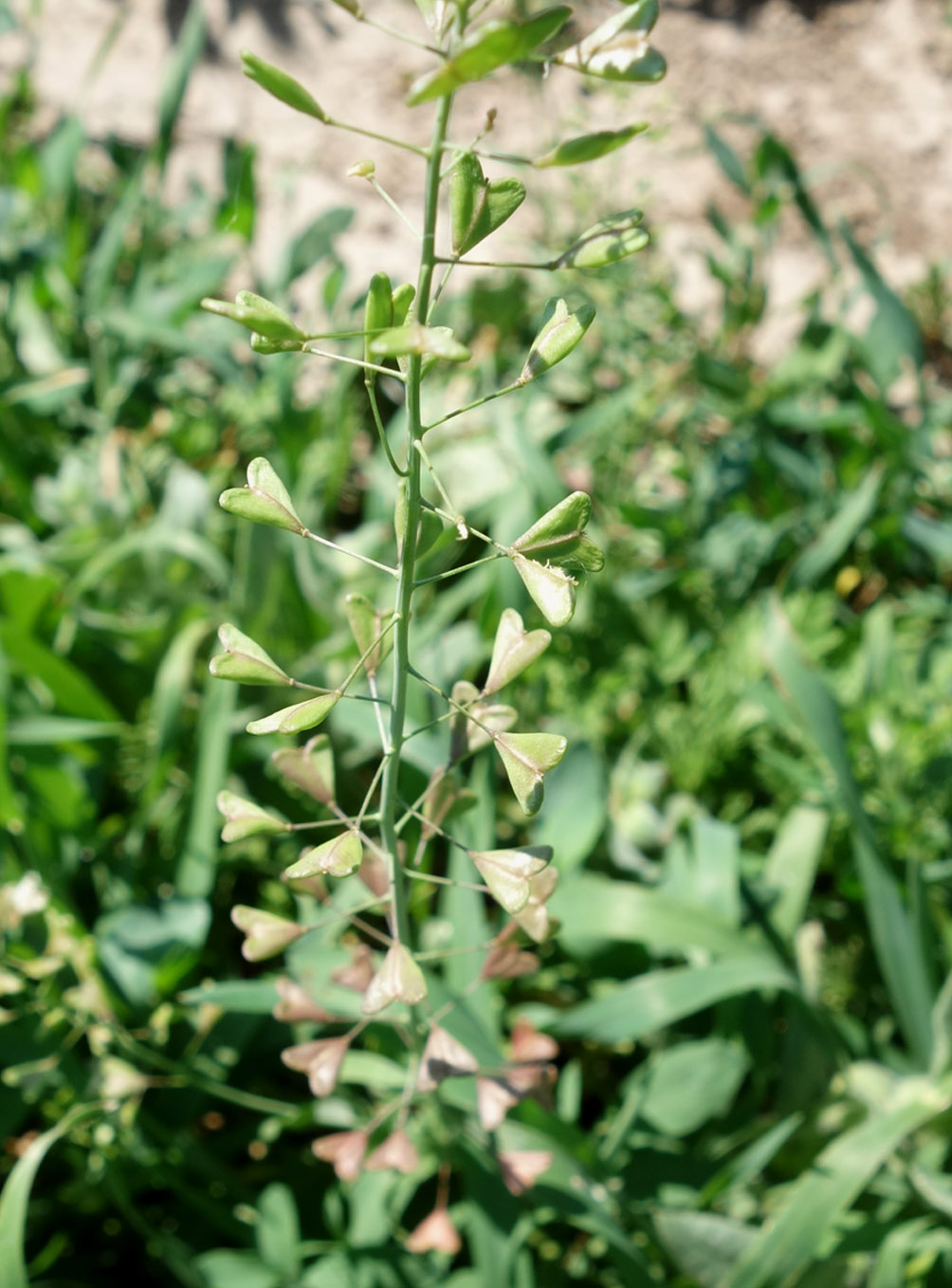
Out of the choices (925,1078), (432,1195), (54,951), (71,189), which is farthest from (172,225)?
(925,1078)

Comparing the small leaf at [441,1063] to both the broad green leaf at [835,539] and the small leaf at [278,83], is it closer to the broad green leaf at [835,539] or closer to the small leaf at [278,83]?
the small leaf at [278,83]

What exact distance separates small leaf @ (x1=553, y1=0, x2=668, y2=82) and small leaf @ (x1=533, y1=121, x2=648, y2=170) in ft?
0.08

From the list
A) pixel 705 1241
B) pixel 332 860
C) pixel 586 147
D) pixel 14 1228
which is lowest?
pixel 705 1241

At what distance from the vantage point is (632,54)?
50 centimetres

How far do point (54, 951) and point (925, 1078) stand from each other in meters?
1.04

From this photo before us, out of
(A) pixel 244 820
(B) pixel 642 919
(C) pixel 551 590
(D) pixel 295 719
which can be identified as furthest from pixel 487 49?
(B) pixel 642 919

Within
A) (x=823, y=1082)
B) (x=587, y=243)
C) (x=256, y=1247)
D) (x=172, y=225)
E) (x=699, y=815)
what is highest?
(x=587, y=243)

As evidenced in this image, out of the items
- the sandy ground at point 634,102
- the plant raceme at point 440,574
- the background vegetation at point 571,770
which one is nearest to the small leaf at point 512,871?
the plant raceme at point 440,574

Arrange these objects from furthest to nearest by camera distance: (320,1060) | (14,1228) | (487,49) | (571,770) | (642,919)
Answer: (571,770) → (642,919) → (14,1228) → (320,1060) → (487,49)

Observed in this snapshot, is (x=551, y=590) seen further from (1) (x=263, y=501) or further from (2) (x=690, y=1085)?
(2) (x=690, y=1085)

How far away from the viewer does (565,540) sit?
610mm

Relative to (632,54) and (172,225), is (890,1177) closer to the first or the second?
(632,54)

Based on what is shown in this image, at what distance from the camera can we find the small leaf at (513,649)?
668 mm

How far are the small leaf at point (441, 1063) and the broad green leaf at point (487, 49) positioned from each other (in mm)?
646
